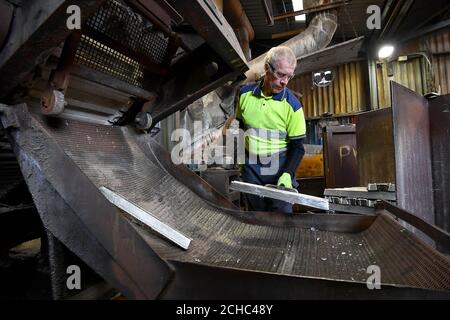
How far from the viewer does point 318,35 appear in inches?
178

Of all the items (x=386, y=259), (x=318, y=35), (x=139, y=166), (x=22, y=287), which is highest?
(x=318, y=35)

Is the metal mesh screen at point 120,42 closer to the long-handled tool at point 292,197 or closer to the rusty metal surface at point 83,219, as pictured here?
the rusty metal surface at point 83,219

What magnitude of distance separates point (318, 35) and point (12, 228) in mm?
4588

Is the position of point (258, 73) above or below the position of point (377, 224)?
above

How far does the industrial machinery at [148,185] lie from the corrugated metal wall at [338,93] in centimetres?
623

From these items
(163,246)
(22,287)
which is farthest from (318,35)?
(22,287)

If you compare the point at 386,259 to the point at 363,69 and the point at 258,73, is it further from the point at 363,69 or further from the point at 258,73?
the point at 363,69

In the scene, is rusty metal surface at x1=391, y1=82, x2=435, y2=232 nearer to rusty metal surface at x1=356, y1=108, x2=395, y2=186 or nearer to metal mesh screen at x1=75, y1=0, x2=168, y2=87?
rusty metal surface at x1=356, y1=108, x2=395, y2=186

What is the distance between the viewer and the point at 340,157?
13.5 ft

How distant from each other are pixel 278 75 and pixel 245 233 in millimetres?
1105

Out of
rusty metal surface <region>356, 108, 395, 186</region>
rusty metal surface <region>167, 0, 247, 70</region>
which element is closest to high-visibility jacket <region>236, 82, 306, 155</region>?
rusty metal surface <region>167, 0, 247, 70</region>

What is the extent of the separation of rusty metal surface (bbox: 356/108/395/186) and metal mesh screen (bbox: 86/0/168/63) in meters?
2.11

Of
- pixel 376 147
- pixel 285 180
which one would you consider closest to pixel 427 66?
pixel 376 147

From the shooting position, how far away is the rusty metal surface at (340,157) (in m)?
4.06
